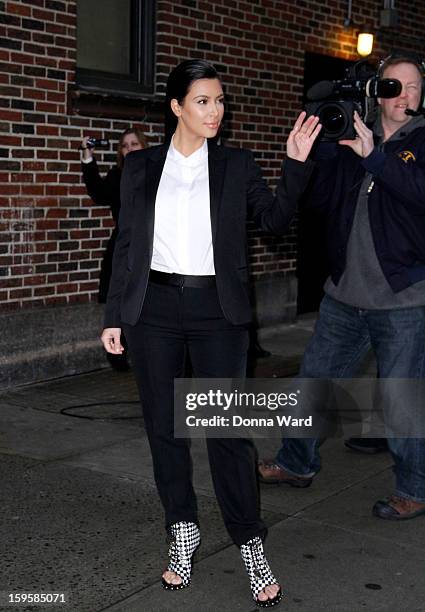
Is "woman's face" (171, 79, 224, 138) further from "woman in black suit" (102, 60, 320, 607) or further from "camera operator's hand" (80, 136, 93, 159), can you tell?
"camera operator's hand" (80, 136, 93, 159)

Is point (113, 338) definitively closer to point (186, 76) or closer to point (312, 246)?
point (186, 76)

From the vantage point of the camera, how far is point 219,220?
12.1ft

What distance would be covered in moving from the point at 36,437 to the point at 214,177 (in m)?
2.83

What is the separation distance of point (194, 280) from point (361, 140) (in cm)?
112

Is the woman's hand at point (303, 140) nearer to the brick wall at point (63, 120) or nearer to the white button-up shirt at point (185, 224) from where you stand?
the white button-up shirt at point (185, 224)

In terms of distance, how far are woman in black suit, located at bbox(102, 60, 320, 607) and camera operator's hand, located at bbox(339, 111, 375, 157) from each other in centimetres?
66

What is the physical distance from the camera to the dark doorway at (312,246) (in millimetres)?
10688

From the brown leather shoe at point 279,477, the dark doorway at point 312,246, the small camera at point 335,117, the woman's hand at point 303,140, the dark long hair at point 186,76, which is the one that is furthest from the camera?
the dark doorway at point 312,246

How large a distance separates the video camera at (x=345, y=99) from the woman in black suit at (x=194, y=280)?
0.53 metres

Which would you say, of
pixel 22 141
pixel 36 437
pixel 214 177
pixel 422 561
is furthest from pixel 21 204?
pixel 422 561

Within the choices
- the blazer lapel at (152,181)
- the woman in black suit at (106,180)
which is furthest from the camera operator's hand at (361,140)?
the woman in black suit at (106,180)

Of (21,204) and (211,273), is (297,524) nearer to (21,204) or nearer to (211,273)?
(211,273)

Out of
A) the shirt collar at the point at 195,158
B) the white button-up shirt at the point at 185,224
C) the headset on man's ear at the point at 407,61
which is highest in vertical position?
the headset on man's ear at the point at 407,61

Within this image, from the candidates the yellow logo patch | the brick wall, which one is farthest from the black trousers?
the brick wall
